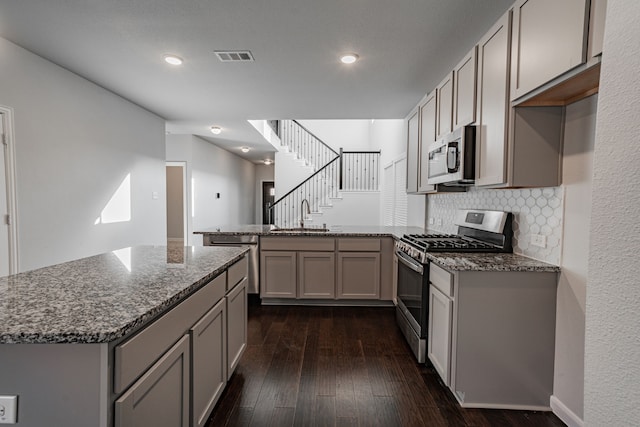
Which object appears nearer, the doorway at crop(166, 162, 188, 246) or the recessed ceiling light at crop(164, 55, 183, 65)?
the recessed ceiling light at crop(164, 55, 183, 65)

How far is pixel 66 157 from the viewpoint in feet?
10.8

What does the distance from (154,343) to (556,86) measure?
6.78 ft

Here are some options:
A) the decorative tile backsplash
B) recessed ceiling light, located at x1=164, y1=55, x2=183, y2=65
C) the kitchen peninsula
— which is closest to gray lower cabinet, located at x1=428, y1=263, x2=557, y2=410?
the decorative tile backsplash

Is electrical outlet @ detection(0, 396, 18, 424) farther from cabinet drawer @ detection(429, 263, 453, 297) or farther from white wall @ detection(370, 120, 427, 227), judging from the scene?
white wall @ detection(370, 120, 427, 227)

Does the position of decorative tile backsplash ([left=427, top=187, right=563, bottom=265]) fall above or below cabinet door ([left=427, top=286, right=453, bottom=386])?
above

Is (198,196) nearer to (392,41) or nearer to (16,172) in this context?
(16,172)

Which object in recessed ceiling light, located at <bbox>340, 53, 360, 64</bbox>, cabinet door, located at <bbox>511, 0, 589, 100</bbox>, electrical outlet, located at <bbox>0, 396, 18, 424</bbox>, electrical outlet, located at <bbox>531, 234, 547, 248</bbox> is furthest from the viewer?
recessed ceiling light, located at <bbox>340, 53, 360, 64</bbox>

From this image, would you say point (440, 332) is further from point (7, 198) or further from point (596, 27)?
point (7, 198)

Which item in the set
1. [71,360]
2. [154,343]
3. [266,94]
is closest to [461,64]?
[266,94]

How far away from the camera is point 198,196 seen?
665 cm

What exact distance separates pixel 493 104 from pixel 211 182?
20.9 ft

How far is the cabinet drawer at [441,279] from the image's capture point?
2.02 m

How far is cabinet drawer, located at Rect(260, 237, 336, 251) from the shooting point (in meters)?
3.71

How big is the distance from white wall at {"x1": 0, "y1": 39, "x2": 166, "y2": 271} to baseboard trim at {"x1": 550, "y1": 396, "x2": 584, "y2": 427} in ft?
13.6
